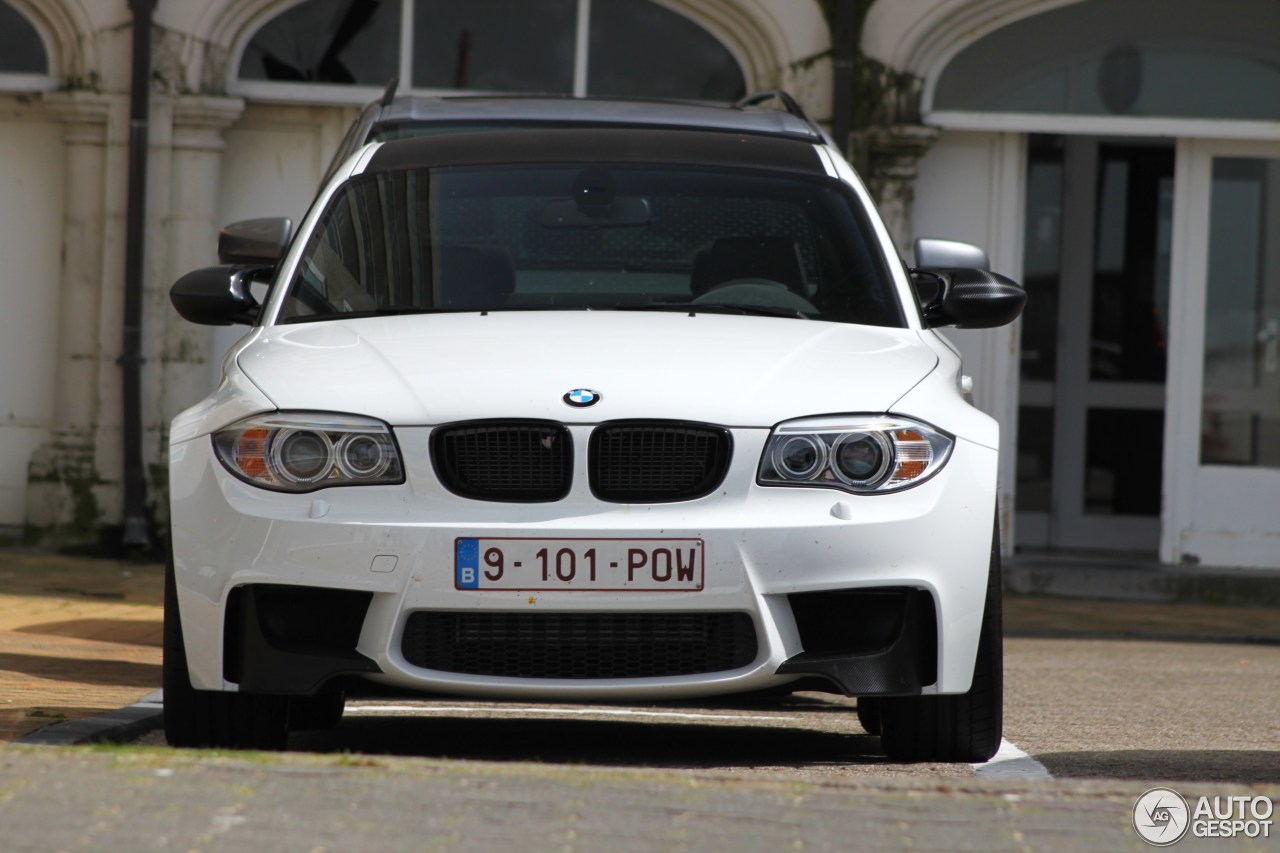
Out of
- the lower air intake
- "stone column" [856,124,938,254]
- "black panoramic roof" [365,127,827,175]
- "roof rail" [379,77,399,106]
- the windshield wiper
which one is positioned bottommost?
the lower air intake

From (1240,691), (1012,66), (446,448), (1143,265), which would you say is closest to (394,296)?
(446,448)

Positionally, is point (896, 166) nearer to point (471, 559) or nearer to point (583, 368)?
point (583, 368)

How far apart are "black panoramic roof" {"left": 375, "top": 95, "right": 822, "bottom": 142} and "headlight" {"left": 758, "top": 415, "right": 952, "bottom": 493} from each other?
1.99m

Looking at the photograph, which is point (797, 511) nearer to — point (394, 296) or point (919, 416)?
point (919, 416)

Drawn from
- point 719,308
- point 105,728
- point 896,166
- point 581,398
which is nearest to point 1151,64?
point 896,166

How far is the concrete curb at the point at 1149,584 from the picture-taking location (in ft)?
36.6

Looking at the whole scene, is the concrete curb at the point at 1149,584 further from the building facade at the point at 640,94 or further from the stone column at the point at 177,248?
the stone column at the point at 177,248

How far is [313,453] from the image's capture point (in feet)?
13.9

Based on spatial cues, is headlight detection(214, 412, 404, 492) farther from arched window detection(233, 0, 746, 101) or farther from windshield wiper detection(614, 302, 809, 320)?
arched window detection(233, 0, 746, 101)

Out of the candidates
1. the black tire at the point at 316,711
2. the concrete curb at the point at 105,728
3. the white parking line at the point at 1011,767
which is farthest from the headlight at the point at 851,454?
the concrete curb at the point at 105,728

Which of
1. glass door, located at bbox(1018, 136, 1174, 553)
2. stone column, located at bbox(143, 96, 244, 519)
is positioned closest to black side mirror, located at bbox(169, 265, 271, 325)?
stone column, located at bbox(143, 96, 244, 519)

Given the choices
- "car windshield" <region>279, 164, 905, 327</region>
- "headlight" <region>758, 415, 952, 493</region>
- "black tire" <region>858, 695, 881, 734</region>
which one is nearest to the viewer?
"headlight" <region>758, 415, 952, 493</region>

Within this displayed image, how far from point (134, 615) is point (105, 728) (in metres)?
3.77

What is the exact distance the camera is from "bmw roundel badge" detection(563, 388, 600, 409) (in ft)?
13.9
